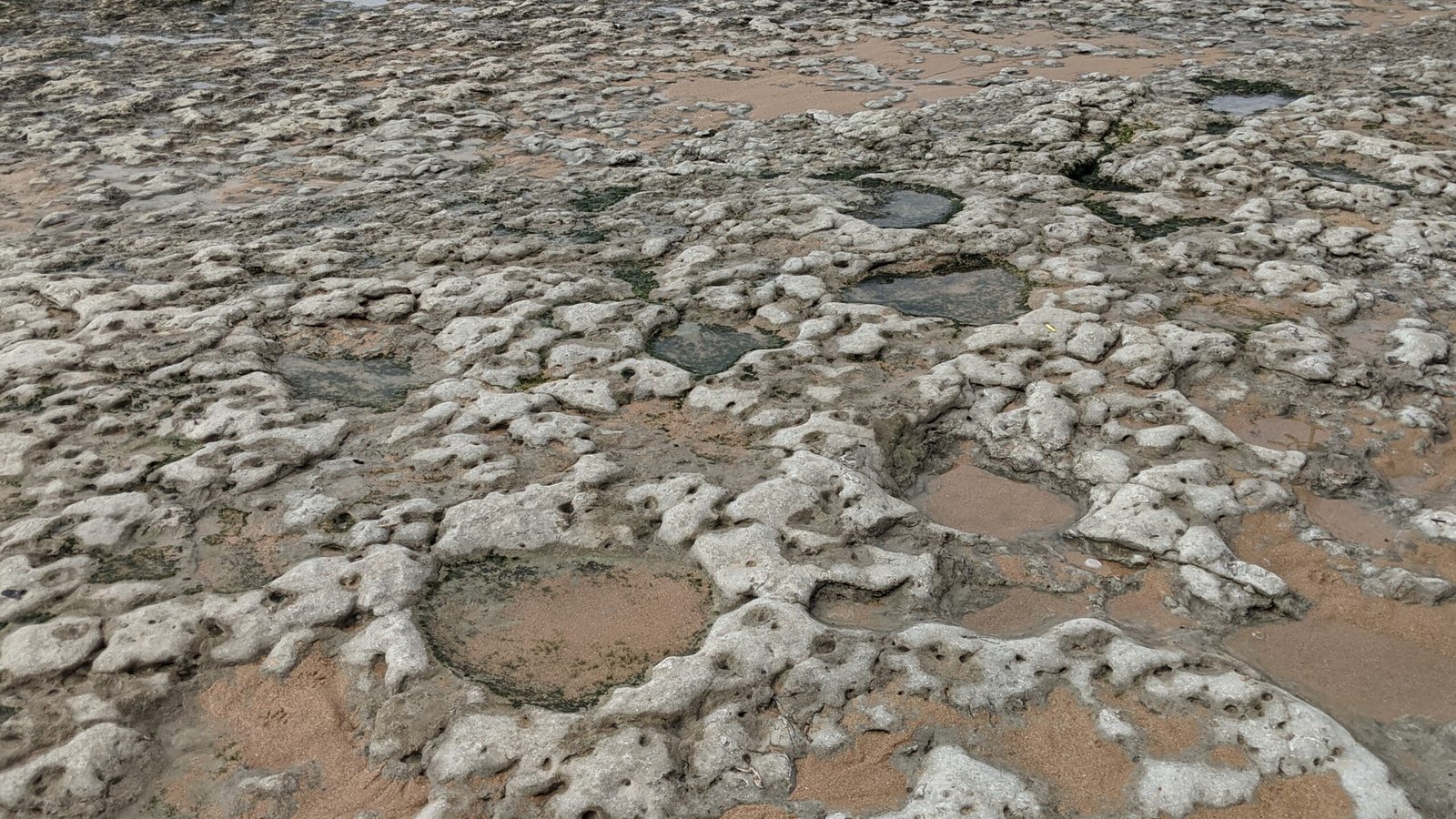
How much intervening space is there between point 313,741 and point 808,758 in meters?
1.63

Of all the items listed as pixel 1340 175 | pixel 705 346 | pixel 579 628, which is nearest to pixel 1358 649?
pixel 579 628

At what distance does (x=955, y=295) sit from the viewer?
243 inches

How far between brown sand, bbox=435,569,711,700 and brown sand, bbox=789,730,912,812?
71 centimetres

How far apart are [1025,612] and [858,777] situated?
1065 mm

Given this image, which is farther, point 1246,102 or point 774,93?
point 774,93

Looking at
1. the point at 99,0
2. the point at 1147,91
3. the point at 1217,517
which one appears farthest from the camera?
the point at 99,0

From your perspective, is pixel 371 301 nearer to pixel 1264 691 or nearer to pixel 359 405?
pixel 359 405

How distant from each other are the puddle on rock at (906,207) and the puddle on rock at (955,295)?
2.55 feet

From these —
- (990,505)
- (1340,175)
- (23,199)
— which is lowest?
(990,505)

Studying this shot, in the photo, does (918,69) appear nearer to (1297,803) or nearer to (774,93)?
(774,93)

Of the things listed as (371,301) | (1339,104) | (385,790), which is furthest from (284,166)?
(1339,104)

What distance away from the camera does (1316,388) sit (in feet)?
16.4

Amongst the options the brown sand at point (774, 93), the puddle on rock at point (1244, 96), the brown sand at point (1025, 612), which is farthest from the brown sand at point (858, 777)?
the puddle on rock at point (1244, 96)

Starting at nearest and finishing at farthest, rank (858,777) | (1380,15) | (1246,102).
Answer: (858,777) → (1246,102) → (1380,15)
